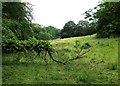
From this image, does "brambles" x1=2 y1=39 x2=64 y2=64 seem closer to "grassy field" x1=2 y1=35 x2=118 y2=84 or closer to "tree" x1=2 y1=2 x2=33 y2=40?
"grassy field" x1=2 y1=35 x2=118 y2=84

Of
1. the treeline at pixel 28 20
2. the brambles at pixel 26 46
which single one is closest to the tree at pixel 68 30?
the treeline at pixel 28 20

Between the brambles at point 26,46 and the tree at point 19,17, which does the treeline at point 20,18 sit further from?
the brambles at point 26,46

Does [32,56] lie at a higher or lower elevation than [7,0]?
lower

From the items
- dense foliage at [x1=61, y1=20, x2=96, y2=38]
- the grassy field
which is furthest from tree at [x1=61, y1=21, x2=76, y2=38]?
the grassy field

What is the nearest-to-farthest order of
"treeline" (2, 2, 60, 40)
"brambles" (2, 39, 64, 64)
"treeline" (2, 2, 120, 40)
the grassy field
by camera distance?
"treeline" (2, 2, 120, 40), the grassy field, "brambles" (2, 39, 64, 64), "treeline" (2, 2, 60, 40)

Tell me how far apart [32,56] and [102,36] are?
485 inches

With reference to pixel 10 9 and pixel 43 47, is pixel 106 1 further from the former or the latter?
pixel 10 9

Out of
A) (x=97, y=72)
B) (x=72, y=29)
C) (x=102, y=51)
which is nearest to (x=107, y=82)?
(x=97, y=72)

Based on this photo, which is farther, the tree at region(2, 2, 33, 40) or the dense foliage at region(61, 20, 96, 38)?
the dense foliage at region(61, 20, 96, 38)

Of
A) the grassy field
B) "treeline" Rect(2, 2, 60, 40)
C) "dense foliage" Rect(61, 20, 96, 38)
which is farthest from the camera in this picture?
"dense foliage" Rect(61, 20, 96, 38)

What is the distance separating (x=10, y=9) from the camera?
16.7 meters

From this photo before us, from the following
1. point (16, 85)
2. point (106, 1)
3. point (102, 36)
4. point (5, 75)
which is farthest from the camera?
point (102, 36)

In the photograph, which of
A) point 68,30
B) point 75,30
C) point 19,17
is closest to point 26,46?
point 19,17

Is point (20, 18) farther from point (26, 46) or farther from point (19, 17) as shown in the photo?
point (26, 46)
